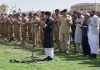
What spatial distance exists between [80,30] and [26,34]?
7179 mm

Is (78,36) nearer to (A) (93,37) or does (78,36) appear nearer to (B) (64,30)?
(B) (64,30)

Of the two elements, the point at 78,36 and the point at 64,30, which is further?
the point at 64,30

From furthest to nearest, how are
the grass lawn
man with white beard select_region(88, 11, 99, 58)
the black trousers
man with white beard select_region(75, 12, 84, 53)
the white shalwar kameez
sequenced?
man with white beard select_region(75, 12, 84, 53) < the black trousers < the white shalwar kameez < man with white beard select_region(88, 11, 99, 58) < the grass lawn

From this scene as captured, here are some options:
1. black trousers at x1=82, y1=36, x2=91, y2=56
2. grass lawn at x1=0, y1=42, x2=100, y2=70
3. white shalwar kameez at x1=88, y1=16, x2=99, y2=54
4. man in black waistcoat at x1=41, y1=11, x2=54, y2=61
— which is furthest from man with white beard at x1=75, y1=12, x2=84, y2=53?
man in black waistcoat at x1=41, y1=11, x2=54, y2=61

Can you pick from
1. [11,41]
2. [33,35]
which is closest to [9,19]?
[11,41]

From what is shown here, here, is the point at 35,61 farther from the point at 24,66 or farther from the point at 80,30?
the point at 80,30

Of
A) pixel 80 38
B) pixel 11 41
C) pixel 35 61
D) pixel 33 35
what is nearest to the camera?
pixel 35 61

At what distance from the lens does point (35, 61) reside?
54.1 feet

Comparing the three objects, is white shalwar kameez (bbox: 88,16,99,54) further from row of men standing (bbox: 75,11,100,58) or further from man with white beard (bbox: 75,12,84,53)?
man with white beard (bbox: 75,12,84,53)

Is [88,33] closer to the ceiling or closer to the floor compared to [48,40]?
closer to the ceiling

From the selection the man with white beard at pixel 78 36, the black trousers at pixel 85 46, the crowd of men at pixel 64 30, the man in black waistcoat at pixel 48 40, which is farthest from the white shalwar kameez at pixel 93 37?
the man in black waistcoat at pixel 48 40

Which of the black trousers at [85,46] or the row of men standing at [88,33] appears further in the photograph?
the black trousers at [85,46]

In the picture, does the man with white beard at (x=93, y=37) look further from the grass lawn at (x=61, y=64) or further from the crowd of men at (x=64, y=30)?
the grass lawn at (x=61, y=64)

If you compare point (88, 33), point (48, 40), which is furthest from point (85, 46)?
A: point (48, 40)
